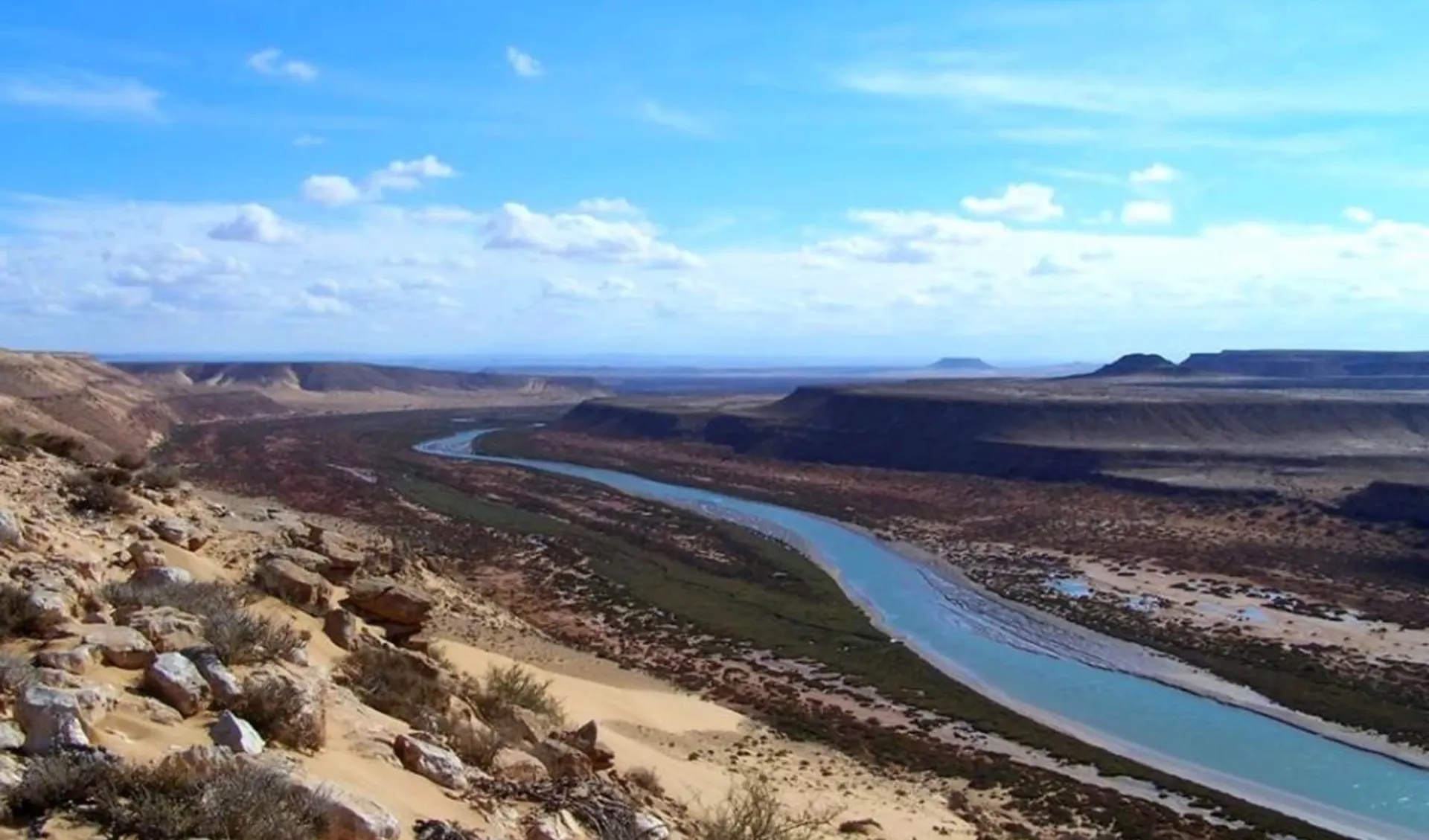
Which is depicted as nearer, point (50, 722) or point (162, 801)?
point (162, 801)

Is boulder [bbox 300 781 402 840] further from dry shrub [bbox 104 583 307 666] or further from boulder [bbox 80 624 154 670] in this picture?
dry shrub [bbox 104 583 307 666]

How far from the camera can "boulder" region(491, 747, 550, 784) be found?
9.33 metres

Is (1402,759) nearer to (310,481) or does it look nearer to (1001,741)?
(1001,741)

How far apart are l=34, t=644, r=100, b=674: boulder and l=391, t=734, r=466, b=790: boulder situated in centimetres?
234

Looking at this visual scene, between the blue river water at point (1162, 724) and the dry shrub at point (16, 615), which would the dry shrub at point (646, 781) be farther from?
the blue river water at point (1162, 724)

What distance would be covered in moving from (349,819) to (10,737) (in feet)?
6.77

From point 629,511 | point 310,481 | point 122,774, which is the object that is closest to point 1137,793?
point 122,774

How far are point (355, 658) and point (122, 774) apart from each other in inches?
231

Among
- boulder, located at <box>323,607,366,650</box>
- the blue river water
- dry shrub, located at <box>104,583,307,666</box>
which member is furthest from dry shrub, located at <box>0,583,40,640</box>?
the blue river water

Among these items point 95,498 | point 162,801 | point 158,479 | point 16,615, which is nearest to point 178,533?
point 95,498

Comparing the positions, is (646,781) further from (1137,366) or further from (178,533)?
(1137,366)

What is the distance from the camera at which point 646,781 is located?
11.2 meters

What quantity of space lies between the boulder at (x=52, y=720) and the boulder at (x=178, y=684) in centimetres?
76

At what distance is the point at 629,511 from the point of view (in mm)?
52812
